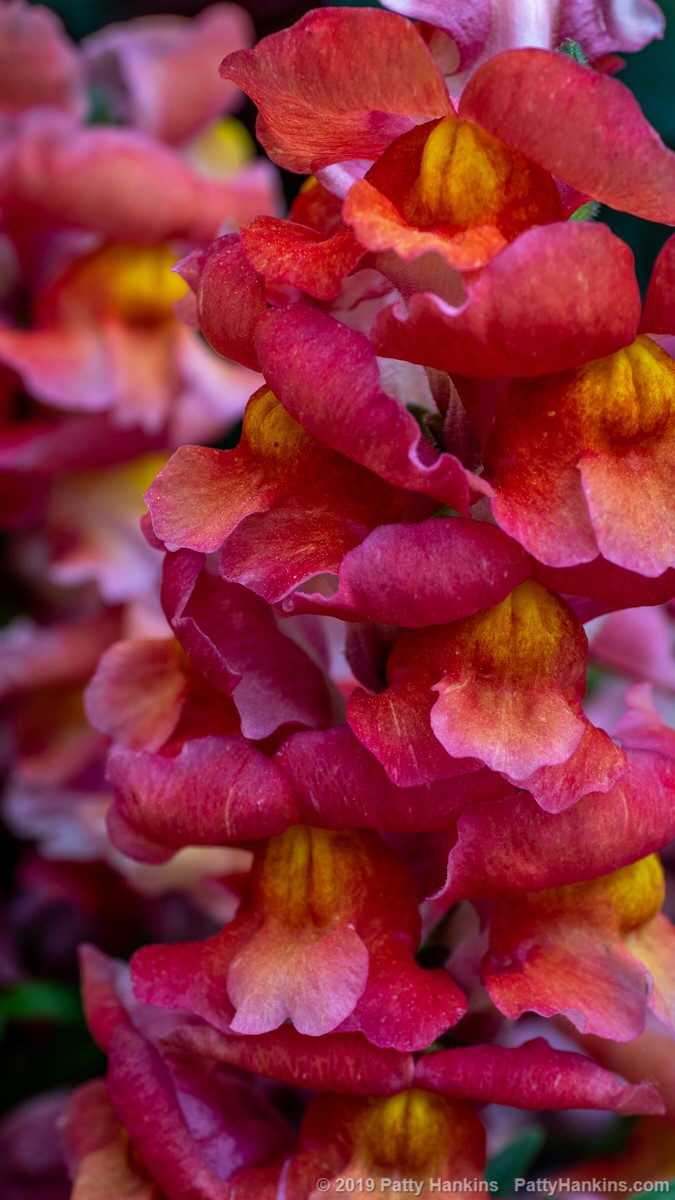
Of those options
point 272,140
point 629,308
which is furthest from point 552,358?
point 272,140

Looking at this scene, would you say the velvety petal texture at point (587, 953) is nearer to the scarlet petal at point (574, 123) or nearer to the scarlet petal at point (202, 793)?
the scarlet petal at point (202, 793)

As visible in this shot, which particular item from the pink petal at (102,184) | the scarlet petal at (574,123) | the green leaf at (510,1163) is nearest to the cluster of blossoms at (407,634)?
the scarlet petal at (574,123)

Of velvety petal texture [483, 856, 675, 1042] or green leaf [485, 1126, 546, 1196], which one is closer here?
velvety petal texture [483, 856, 675, 1042]

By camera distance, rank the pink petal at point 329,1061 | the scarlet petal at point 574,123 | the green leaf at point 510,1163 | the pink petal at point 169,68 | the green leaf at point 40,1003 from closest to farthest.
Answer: the scarlet petal at point 574,123, the pink petal at point 329,1061, the green leaf at point 510,1163, the green leaf at point 40,1003, the pink petal at point 169,68

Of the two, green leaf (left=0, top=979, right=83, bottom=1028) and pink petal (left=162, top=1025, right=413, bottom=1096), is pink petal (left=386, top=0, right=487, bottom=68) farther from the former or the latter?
green leaf (left=0, top=979, right=83, bottom=1028)

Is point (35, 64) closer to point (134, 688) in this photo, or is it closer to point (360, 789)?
point (134, 688)

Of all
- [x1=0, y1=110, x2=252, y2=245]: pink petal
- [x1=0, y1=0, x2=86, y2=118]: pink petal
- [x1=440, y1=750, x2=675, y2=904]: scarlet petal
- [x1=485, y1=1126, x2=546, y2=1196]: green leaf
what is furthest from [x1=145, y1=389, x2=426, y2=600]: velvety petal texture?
[x1=0, y1=0, x2=86, y2=118]: pink petal

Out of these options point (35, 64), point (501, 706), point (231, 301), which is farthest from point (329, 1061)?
point (35, 64)

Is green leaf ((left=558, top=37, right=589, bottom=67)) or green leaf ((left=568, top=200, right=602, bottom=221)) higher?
green leaf ((left=558, top=37, right=589, bottom=67))
